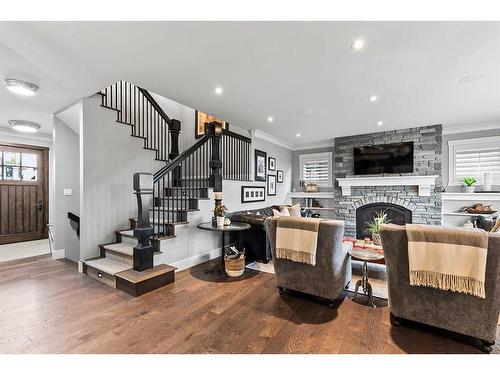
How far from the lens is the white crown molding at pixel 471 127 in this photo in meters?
4.92

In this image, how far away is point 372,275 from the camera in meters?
3.39

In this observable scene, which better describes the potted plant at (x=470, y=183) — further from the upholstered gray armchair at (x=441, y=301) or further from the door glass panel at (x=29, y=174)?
the door glass panel at (x=29, y=174)

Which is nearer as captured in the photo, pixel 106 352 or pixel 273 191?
pixel 106 352

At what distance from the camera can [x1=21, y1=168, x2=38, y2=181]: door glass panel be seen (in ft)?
18.4

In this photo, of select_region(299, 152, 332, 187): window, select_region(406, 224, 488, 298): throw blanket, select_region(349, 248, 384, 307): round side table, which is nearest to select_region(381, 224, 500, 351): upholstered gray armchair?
select_region(406, 224, 488, 298): throw blanket

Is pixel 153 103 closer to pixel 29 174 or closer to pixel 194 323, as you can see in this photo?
pixel 29 174

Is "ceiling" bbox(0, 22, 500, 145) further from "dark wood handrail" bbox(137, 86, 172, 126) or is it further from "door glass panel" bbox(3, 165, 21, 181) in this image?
"door glass panel" bbox(3, 165, 21, 181)

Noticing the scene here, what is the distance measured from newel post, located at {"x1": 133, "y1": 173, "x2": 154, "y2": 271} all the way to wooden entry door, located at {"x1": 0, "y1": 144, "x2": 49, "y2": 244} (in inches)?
183

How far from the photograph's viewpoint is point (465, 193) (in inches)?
196

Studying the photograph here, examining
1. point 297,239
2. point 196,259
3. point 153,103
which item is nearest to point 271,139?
point 153,103

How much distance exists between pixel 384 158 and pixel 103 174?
6.06m
